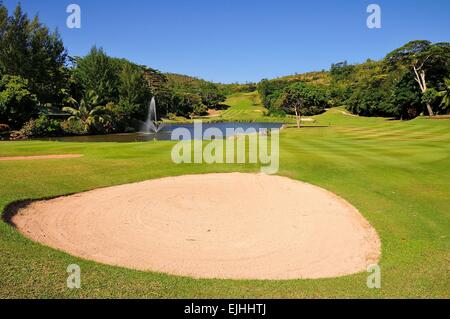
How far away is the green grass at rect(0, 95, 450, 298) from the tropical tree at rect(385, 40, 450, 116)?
45.0 meters

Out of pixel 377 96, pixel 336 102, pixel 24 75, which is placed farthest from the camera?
pixel 336 102

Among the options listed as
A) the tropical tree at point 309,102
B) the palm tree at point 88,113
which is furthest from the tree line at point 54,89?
the tropical tree at point 309,102

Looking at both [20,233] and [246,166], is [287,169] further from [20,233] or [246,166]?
[20,233]

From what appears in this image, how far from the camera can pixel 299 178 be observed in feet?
55.5

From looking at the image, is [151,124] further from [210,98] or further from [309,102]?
[210,98]

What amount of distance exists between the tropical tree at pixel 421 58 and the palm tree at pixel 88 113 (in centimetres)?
5002

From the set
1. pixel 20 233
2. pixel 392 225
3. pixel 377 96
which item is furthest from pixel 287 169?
pixel 377 96

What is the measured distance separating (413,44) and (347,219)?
61.7m

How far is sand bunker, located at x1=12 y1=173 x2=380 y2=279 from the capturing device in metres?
8.25

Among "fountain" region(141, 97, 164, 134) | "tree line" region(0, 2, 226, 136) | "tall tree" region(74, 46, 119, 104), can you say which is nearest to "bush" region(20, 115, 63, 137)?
"tree line" region(0, 2, 226, 136)

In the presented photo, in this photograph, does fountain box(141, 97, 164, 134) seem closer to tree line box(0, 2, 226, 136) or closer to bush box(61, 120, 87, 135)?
tree line box(0, 2, 226, 136)

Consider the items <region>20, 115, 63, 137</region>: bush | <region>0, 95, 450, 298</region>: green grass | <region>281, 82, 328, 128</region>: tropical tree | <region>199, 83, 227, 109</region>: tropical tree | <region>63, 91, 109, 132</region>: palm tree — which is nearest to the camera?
<region>0, 95, 450, 298</region>: green grass

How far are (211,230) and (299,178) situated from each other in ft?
24.7
